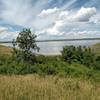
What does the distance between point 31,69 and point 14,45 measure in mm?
11251

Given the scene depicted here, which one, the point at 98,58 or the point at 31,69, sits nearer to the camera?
the point at 31,69

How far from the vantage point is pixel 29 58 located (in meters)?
27.5

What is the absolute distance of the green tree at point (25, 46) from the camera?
27125 millimetres

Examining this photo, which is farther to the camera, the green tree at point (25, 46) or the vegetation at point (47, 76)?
the green tree at point (25, 46)

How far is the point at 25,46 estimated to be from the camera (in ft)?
89.9

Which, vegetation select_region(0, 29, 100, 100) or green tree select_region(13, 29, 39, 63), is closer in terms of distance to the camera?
vegetation select_region(0, 29, 100, 100)

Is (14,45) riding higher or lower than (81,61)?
higher

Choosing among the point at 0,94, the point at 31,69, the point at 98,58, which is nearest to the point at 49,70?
the point at 31,69

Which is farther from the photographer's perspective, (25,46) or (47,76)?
(25,46)

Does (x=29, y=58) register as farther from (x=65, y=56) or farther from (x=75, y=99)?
(x=75, y=99)

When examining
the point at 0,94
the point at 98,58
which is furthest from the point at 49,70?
the point at 98,58

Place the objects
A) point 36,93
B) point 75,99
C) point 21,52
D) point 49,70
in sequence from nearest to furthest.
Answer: point 75,99
point 36,93
point 49,70
point 21,52

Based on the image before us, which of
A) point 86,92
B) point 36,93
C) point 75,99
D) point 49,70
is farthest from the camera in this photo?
point 49,70

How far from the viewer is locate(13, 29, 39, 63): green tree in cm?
2712
